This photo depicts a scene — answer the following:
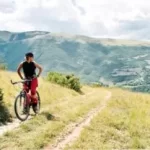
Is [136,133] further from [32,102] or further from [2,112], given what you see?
[2,112]

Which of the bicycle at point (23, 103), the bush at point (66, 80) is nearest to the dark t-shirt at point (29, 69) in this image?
the bicycle at point (23, 103)

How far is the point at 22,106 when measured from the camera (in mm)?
21312

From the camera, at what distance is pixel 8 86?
1330 inches

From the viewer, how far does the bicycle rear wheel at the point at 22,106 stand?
20.9 m

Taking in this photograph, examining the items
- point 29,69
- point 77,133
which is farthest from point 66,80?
point 77,133

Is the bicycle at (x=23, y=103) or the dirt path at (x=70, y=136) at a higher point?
the bicycle at (x=23, y=103)

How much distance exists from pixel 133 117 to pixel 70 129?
6283 mm

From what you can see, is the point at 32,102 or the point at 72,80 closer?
the point at 32,102

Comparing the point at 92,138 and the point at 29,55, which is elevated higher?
the point at 29,55

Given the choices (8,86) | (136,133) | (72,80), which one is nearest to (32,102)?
(136,133)

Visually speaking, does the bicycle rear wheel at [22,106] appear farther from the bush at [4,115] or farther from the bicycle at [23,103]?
the bush at [4,115]

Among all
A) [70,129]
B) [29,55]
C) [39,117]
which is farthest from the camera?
[29,55]

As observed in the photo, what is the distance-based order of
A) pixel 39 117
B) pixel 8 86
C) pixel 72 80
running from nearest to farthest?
1. pixel 39 117
2. pixel 8 86
3. pixel 72 80

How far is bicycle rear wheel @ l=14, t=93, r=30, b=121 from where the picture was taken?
2093 cm
